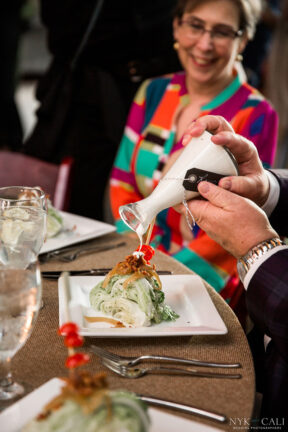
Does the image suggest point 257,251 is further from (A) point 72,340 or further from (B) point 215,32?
(B) point 215,32

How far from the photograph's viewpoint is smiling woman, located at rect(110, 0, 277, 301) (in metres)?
2.13

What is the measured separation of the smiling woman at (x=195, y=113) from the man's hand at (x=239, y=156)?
2.22 feet

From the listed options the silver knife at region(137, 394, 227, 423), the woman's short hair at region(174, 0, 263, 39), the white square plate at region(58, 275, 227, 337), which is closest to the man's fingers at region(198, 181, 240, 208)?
the white square plate at region(58, 275, 227, 337)

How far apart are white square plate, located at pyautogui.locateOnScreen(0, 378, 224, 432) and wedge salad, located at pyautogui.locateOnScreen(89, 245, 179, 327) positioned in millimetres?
337

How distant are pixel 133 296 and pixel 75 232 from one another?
23.1 inches

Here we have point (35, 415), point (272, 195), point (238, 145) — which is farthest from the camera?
point (272, 195)

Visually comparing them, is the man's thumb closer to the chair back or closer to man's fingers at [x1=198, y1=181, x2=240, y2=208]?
man's fingers at [x1=198, y1=181, x2=240, y2=208]

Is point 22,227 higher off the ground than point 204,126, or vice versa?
point 204,126

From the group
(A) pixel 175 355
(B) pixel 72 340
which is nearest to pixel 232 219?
(A) pixel 175 355

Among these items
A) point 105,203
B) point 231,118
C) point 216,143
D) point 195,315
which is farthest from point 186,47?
point 105,203

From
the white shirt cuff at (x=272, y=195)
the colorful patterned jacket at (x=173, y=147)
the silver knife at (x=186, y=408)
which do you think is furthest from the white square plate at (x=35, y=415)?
the colorful patterned jacket at (x=173, y=147)

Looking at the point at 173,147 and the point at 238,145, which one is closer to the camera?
the point at 238,145

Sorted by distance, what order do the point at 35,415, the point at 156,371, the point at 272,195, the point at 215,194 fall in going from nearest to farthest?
the point at 35,415 → the point at 156,371 → the point at 215,194 → the point at 272,195

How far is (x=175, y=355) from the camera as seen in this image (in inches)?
42.0
